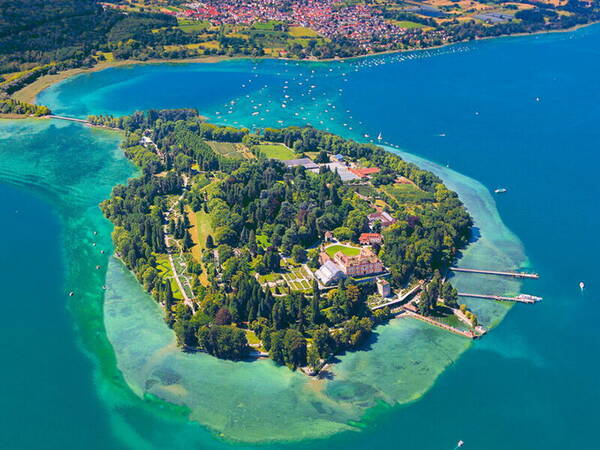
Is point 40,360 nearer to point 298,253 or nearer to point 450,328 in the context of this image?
point 298,253

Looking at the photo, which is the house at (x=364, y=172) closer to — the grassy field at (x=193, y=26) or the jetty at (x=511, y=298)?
the jetty at (x=511, y=298)

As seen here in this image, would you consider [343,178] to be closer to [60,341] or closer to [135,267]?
[135,267]

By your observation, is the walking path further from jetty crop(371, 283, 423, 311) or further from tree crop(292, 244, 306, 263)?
jetty crop(371, 283, 423, 311)

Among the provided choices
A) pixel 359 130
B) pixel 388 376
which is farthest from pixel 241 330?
pixel 359 130

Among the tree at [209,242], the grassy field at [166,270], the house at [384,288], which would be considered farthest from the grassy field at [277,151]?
the house at [384,288]

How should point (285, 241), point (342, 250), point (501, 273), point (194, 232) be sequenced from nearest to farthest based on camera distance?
point (501, 273) < point (342, 250) < point (285, 241) < point (194, 232)

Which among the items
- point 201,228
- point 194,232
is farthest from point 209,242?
point 201,228
